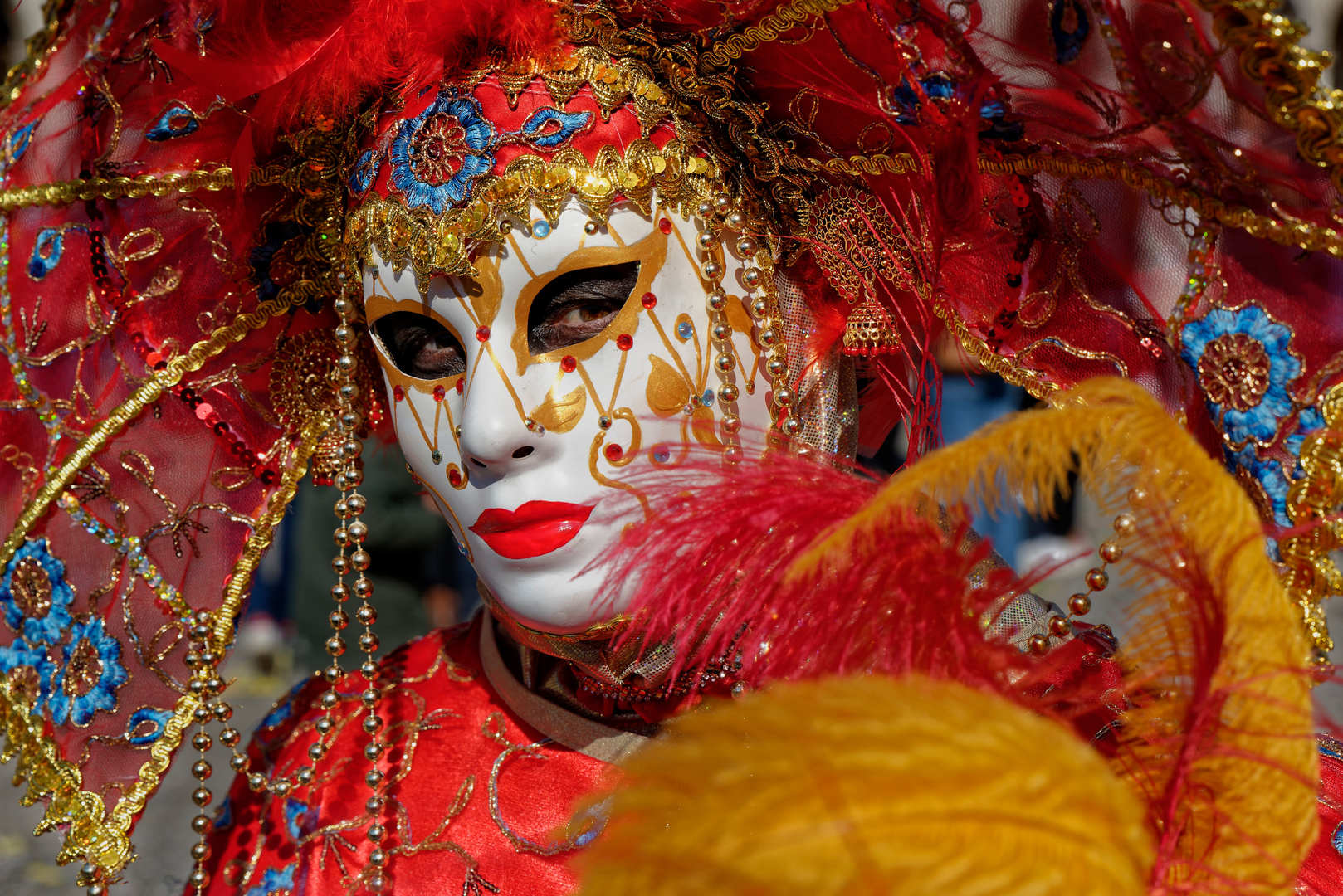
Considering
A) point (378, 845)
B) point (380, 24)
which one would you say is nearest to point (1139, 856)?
point (378, 845)

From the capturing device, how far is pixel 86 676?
1466 millimetres

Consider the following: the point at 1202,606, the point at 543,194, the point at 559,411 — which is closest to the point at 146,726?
the point at 559,411

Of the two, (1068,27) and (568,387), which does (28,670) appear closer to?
(568,387)

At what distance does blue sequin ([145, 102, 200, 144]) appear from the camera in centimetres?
138

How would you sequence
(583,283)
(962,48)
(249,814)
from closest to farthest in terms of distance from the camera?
(962,48), (583,283), (249,814)

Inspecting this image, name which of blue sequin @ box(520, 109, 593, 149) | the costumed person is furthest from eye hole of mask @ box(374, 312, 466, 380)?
blue sequin @ box(520, 109, 593, 149)

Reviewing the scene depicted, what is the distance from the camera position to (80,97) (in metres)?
1.42

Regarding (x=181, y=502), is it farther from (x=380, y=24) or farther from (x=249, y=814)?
(x=380, y=24)

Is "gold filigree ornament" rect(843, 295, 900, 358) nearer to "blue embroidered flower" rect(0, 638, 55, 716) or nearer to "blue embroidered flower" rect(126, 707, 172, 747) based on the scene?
"blue embroidered flower" rect(126, 707, 172, 747)

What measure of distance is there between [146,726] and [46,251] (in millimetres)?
629

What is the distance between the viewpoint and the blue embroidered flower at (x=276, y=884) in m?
1.34

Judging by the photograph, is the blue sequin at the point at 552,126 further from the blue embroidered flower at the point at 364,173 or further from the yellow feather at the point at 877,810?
the yellow feather at the point at 877,810

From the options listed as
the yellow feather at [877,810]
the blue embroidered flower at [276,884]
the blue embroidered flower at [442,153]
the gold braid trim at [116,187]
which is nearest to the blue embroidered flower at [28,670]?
the blue embroidered flower at [276,884]

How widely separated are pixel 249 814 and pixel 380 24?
39.2 inches
